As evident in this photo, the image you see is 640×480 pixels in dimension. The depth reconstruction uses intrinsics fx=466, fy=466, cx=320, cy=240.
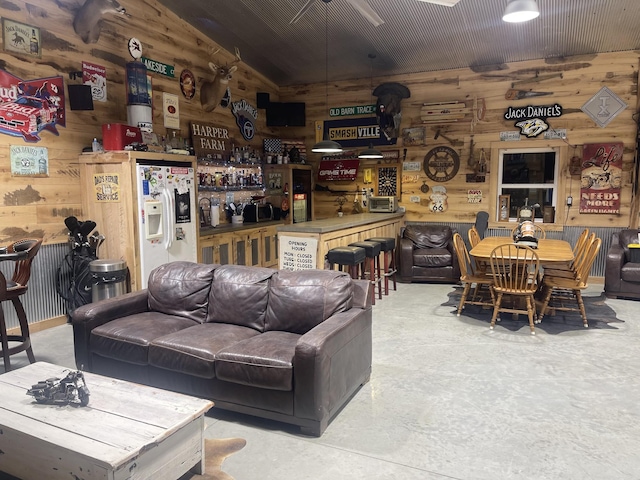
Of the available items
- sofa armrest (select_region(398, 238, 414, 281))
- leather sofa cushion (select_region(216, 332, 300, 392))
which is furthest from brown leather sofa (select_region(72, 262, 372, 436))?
sofa armrest (select_region(398, 238, 414, 281))

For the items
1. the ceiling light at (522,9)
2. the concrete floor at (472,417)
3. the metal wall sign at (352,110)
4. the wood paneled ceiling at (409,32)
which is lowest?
the concrete floor at (472,417)

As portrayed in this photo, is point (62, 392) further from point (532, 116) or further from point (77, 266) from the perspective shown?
point (532, 116)

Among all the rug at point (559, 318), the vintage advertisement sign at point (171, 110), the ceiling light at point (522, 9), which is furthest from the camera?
the vintage advertisement sign at point (171, 110)

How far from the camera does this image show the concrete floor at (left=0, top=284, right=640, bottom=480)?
242cm

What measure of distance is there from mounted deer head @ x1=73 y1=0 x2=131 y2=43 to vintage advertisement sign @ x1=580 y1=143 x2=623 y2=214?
6514 mm

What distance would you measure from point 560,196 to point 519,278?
9.76 ft

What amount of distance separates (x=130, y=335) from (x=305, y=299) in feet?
3.98

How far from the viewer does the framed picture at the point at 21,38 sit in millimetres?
4328

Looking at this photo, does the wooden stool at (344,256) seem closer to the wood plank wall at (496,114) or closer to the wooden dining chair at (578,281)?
the wooden dining chair at (578,281)

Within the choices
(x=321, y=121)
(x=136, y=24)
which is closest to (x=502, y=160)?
(x=321, y=121)

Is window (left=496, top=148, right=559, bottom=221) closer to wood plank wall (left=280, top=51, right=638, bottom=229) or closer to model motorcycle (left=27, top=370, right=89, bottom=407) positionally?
wood plank wall (left=280, top=51, right=638, bottom=229)

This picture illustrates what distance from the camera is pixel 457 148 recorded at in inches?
301

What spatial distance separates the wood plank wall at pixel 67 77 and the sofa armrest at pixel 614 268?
19.4 feet

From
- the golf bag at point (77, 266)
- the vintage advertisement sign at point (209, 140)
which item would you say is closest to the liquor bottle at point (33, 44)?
the golf bag at point (77, 266)
